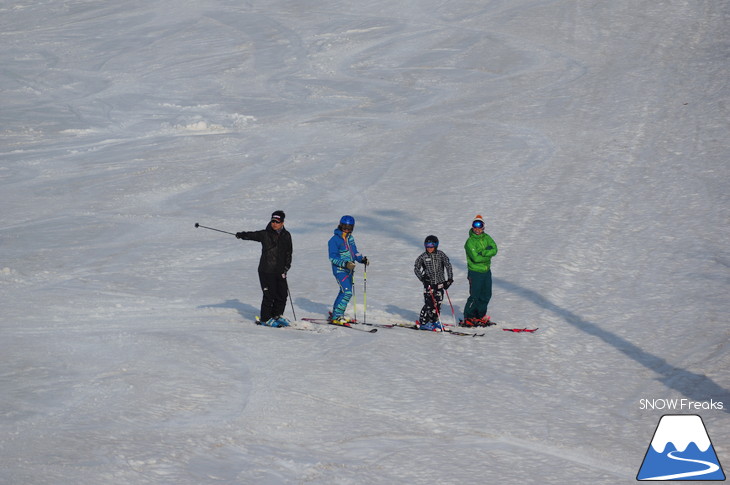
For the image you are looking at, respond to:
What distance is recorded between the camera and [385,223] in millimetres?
19641

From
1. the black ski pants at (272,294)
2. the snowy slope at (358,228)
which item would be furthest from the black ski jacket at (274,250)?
the snowy slope at (358,228)

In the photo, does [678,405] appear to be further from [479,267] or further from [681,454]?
[479,267]

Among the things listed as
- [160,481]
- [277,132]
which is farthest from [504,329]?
[277,132]

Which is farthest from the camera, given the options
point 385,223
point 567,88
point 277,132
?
point 567,88

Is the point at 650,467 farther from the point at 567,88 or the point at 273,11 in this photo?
the point at 273,11

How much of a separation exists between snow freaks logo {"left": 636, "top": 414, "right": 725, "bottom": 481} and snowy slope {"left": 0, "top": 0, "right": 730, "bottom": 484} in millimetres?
172

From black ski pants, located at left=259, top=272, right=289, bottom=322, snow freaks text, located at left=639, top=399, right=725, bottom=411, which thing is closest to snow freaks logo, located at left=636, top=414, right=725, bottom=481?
snow freaks text, located at left=639, top=399, right=725, bottom=411

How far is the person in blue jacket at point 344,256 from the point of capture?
41.2 feet

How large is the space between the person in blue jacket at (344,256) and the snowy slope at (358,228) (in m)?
0.68

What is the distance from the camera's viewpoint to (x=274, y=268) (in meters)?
12.7

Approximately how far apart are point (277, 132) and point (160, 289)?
12494 millimetres

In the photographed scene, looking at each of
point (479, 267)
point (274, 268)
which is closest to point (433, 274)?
point (479, 267)

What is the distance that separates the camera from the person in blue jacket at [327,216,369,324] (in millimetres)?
12547

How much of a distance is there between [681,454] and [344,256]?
583 cm
